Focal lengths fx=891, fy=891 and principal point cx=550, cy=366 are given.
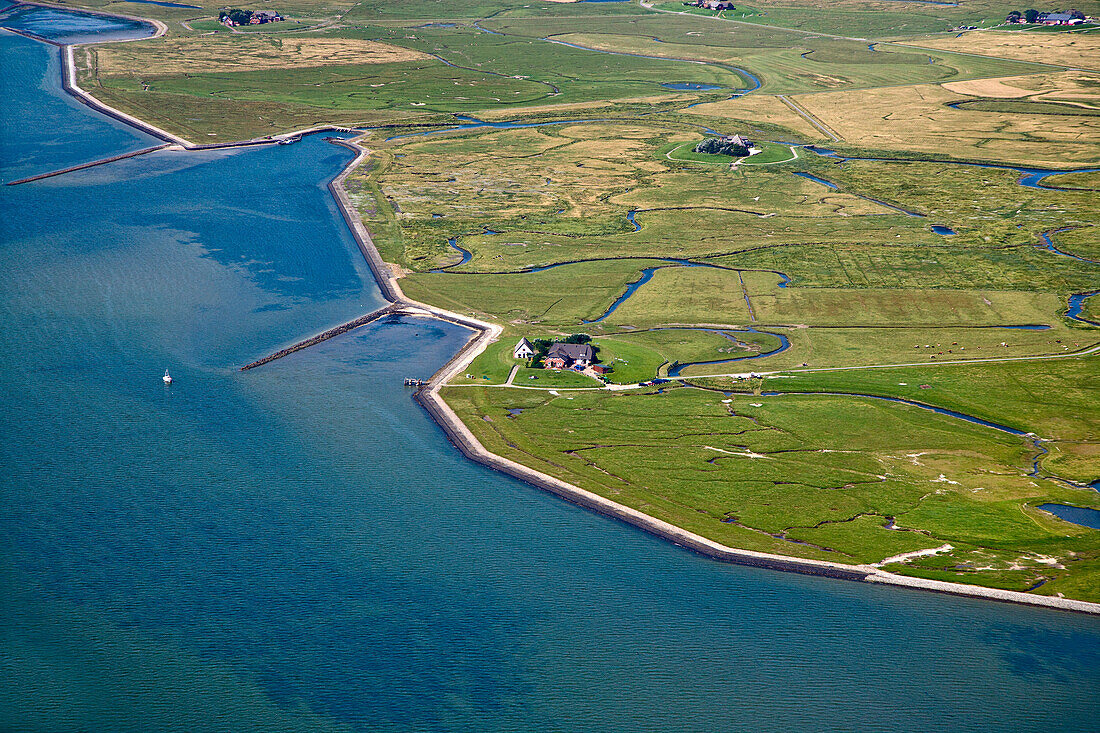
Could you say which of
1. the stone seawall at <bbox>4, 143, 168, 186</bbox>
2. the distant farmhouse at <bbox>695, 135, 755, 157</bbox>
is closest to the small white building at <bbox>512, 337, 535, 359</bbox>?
the distant farmhouse at <bbox>695, 135, 755, 157</bbox>

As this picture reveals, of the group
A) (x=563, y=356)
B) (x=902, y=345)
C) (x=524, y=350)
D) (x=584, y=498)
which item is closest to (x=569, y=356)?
(x=563, y=356)

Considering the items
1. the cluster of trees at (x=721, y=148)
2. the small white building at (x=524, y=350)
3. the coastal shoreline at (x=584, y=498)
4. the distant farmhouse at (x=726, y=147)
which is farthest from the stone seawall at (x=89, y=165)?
the distant farmhouse at (x=726, y=147)

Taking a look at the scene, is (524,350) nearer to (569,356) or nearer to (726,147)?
(569,356)

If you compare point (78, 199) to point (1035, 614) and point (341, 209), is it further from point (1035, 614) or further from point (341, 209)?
point (1035, 614)

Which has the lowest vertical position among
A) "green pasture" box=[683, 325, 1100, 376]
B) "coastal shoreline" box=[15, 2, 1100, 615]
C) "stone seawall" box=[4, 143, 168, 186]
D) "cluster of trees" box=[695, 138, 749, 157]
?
"coastal shoreline" box=[15, 2, 1100, 615]

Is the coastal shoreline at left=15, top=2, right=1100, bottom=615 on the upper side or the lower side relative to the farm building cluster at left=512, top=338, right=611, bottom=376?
lower

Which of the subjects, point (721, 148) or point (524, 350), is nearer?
point (524, 350)

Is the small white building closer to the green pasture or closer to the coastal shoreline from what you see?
the coastal shoreline

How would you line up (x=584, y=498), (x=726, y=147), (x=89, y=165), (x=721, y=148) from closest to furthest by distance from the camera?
(x=584, y=498) < (x=89, y=165) < (x=726, y=147) < (x=721, y=148)
